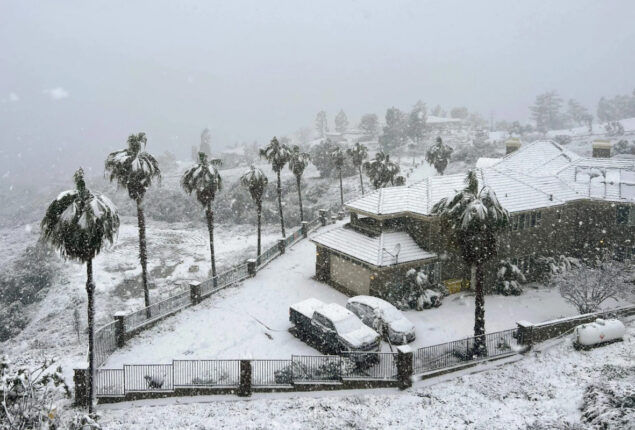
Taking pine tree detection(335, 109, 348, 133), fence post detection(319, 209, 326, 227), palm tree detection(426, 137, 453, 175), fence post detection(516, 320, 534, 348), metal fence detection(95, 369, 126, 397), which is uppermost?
pine tree detection(335, 109, 348, 133)

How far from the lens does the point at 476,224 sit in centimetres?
1848

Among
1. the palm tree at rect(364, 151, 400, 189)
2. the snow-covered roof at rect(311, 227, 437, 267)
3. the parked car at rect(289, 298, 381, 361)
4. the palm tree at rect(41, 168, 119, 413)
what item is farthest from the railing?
the palm tree at rect(364, 151, 400, 189)

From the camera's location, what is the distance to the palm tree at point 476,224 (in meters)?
18.5

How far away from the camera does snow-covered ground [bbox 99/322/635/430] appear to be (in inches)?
609

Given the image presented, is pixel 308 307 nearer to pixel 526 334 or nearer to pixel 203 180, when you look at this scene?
pixel 526 334

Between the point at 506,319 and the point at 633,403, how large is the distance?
10514 mm

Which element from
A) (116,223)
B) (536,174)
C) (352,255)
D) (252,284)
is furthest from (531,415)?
(536,174)

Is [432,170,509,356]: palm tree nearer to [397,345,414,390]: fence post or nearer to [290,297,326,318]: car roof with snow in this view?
[397,345,414,390]: fence post

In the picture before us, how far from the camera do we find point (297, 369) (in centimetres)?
1825

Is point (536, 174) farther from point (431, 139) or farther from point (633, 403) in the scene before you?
point (431, 139)

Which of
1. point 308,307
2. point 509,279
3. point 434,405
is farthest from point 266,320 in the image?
point 509,279

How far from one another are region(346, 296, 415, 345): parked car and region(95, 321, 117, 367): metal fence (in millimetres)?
11911

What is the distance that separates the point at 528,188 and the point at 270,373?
21977 millimetres

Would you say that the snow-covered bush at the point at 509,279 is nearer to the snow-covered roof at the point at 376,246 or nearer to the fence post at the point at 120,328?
the snow-covered roof at the point at 376,246
